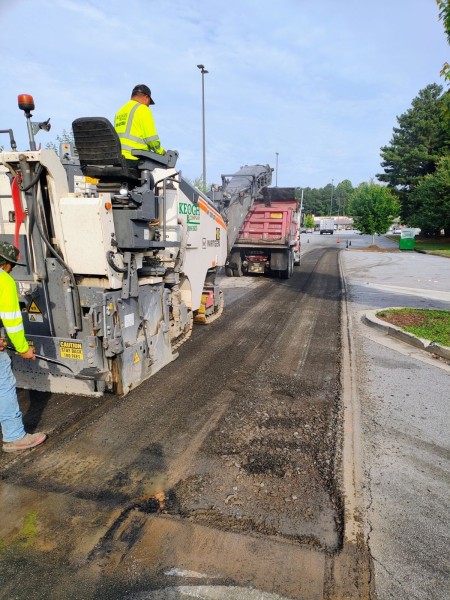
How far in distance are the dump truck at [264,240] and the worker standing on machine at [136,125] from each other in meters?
9.60

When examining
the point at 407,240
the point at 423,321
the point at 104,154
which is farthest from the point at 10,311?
the point at 407,240

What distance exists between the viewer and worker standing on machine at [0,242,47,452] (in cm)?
324

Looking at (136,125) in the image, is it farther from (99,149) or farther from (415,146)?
(415,146)

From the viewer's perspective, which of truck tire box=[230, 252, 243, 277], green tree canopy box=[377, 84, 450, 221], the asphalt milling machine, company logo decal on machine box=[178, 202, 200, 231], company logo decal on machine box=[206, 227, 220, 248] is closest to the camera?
the asphalt milling machine

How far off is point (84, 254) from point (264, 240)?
421 inches

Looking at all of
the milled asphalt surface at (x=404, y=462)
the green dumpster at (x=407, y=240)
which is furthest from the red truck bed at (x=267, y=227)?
the green dumpster at (x=407, y=240)

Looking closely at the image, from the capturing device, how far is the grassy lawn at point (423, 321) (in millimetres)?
6614

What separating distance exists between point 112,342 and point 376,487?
2.72 m

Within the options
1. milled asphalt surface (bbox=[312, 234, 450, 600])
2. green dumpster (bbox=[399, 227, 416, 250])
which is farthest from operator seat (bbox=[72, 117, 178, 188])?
green dumpster (bbox=[399, 227, 416, 250])

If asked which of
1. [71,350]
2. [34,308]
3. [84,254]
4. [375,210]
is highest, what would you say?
[375,210]

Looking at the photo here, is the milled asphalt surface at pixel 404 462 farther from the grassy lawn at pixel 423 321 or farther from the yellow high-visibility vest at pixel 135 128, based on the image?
the yellow high-visibility vest at pixel 135 128

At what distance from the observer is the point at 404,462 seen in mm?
3400

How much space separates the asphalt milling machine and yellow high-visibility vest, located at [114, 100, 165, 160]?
0.74 feet

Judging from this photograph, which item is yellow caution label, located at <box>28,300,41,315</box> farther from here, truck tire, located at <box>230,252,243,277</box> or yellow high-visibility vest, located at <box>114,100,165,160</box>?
truck tire, located at <box>230,252,243,277</box>
